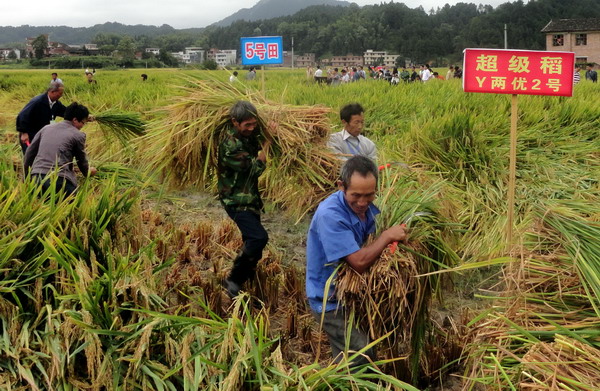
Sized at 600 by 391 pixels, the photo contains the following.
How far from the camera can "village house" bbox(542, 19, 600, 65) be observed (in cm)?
4703

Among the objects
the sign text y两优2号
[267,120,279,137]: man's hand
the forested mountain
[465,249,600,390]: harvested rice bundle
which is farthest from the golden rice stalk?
the forested mountain

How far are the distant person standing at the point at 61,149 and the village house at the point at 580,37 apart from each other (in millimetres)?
49360

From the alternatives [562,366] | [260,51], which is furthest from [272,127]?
[260,51]

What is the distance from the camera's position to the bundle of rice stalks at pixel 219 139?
3852 millimetres

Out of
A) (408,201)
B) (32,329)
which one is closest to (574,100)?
(408,201)

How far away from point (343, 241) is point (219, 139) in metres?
1.77

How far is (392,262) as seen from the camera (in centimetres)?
244

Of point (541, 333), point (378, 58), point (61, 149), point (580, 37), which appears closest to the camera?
point (541, 333)

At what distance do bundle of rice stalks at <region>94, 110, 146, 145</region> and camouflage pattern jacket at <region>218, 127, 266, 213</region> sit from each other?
1.96 meters

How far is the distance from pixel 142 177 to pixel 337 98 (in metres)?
6.43

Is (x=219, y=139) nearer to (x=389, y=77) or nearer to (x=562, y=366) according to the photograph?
(x=562, y=366)

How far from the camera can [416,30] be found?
85438 millimetres

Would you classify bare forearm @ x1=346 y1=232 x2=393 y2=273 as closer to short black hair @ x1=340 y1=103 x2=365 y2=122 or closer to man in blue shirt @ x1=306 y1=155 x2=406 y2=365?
man in blue shirt @ x1=306 y1=155 x2=406 y2=365

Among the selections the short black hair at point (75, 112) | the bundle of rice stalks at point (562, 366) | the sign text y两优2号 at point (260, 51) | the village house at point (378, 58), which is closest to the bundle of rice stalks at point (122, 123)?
the short black hair at point (75, 112)
